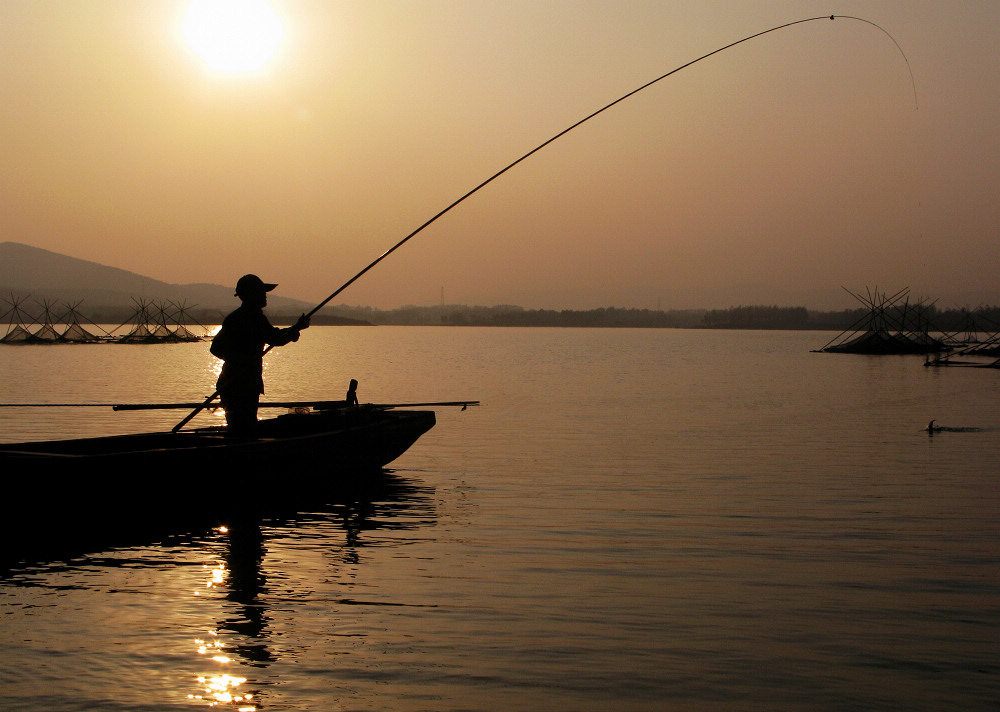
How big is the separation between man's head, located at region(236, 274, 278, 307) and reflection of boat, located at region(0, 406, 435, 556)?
1.89 metres

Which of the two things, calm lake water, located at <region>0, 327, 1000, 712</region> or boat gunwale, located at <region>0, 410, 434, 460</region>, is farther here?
boat gunwale, located at <region>0, 410, 434, 460</region>

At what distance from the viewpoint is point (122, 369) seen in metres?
71.9

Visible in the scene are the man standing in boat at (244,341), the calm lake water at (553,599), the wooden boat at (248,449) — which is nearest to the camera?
the calm lake water at (553,599)

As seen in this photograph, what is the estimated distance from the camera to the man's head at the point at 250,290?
13.2 m

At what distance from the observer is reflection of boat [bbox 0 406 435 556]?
35.2ft

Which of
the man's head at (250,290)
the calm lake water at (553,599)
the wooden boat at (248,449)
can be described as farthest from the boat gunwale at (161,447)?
the man's head at (250,290)

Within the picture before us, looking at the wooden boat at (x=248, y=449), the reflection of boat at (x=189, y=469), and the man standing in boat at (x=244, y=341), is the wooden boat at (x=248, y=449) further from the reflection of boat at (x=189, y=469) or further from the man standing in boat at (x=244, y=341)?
the man standing in boat at (x=244, y=341)

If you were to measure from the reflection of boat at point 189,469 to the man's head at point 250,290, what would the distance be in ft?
6.20

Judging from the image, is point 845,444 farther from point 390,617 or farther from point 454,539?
point 390,617

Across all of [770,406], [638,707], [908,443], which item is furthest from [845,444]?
[638,707]

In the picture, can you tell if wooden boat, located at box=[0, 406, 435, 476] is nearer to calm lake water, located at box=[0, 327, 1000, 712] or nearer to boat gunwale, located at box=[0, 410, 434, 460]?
boat gunwale, located at box=[0, 410, 434, 460]

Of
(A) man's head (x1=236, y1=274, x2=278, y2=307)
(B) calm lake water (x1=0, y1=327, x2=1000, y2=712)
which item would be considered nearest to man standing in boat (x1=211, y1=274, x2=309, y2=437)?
(A) man's head (x1=236, y1=274, x2=278, y2=307)

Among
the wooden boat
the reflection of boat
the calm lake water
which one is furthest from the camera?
the wooden boat

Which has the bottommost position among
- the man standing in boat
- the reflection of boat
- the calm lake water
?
the calm lake water
